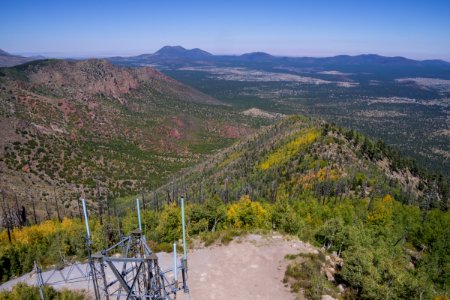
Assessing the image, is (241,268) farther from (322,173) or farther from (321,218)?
(322,173)

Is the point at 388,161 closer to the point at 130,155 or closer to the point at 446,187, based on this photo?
the point at 446,187

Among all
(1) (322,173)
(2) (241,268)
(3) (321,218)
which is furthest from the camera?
(1) (322,173)

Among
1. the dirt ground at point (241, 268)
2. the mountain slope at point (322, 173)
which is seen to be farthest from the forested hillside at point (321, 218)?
the dirt ground at point (241, 268)

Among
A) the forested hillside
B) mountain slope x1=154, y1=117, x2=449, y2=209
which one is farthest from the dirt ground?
mountain slope x1=154, y1=117, x2=449, y2=209

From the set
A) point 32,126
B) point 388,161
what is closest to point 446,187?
point 388,161

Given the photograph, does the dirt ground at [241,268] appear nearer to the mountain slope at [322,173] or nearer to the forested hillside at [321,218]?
the forested hillside at [321,218]

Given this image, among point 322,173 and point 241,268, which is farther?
point 322,173

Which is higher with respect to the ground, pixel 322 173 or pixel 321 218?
pixel 321 218

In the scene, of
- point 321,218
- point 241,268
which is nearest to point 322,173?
point 321,218

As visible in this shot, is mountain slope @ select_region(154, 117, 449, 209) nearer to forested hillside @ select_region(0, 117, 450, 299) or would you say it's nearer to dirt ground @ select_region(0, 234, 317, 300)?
forested hillside @ select_region(0, 117, 450, 299)
